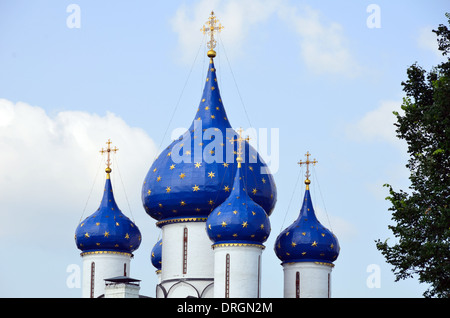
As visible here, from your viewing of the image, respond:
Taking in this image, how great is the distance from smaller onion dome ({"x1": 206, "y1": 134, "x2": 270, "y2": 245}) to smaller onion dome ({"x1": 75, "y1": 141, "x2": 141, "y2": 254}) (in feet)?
16.0

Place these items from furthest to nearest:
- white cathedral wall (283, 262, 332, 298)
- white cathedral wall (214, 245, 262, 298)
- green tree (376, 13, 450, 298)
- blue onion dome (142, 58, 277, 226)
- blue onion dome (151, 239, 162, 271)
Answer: blue onion dome (151, 239, 162, 271)
white cathedral wall (283, 262, 332, 298)
blue onion dome (142, 58, 277, 226)
white cathedral wall (214, 245, 262, 298)
green tree (376, 13, 450, 298)

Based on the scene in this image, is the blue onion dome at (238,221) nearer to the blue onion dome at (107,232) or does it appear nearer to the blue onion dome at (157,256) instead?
the blue onion dome at (107,232)

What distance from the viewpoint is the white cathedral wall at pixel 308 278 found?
4712cm

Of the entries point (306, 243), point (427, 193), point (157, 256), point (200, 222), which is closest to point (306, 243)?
point (306, 243)

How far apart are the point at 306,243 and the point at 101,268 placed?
25.9 feet

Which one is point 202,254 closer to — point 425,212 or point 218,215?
point 218,215

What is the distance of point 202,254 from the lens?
46.5 metres

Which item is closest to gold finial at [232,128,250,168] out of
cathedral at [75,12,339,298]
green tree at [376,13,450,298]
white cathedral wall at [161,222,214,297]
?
cathedral at [75,12,339,298]

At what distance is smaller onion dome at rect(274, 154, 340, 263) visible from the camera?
155 feet

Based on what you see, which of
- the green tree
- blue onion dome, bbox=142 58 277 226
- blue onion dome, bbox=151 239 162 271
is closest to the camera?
the green tree

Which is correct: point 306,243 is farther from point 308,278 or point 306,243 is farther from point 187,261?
point 187,261

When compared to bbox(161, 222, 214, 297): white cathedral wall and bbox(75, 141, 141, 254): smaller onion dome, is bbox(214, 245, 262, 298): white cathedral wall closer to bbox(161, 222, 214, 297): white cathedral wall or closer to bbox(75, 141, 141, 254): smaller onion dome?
bbox(161, 222, 214, 297): white cathedral wall

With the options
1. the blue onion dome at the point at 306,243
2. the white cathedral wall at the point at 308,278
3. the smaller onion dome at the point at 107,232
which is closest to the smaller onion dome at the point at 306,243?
the blue onion dome at the point at 306,243

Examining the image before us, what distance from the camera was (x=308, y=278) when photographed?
47312 millimetres
